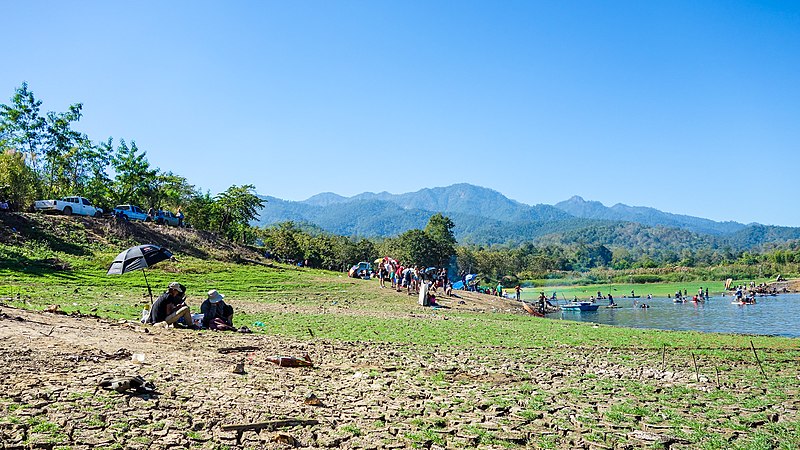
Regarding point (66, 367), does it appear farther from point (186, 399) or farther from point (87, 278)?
point (87, 278)

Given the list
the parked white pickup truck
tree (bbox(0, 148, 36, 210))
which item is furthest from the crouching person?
tree (bbox(0, 148, 36, 210))

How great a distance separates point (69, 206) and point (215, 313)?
Result: 3694cm

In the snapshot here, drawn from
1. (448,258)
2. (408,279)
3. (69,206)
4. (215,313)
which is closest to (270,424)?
(215,313)

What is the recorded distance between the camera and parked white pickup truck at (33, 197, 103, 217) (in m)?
44.8

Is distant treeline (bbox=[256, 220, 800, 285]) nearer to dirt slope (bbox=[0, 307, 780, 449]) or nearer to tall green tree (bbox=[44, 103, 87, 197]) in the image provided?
tall green tree (bbox=[44, 103, 87, 197])

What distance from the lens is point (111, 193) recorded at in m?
61.7

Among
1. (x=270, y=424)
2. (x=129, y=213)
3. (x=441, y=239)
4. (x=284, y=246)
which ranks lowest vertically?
(x=270, y=424)

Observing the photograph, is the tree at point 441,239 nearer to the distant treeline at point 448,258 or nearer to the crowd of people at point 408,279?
the distant treeline at point 448,258

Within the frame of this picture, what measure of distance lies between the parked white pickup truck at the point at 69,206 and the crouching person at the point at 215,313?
3609 cm

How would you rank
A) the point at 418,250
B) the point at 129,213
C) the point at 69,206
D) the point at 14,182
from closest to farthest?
the point at 14,182 → the point at 69,206 → the point at 129,213 → the point at 418,250

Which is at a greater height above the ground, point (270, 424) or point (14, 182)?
point (14, 182)

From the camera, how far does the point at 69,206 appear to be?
4591 cm

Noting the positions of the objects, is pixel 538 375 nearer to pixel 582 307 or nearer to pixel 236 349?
pixel 236 349

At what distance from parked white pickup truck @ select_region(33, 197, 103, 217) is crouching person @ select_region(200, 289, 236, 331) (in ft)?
118
